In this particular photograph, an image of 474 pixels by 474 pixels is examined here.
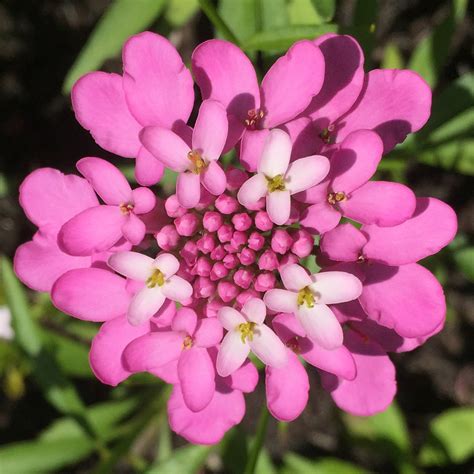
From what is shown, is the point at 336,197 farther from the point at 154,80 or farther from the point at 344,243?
the point at 154,80

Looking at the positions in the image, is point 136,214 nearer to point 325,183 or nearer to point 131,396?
point 325,183

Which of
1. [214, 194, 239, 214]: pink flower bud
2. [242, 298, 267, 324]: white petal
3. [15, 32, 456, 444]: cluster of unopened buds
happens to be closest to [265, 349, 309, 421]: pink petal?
[15, 32, 456, 444]: cluster of unopened buds

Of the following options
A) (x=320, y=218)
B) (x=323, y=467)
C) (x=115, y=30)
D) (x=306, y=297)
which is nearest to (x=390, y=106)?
(x=320, y=218)

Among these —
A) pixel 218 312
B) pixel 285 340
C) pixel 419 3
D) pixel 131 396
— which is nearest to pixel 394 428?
pixel 131 396

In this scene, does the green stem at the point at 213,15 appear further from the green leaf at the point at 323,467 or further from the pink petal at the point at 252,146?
the green leaf at the point at 323,467

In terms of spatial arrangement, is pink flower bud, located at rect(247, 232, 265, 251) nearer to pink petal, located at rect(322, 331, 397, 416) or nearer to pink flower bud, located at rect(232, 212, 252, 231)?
pink flower bud, located at rect(232, 212, 252, 231)

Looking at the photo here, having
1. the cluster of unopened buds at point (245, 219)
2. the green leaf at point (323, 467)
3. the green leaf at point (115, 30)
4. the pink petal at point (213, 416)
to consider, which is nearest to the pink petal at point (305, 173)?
the cluster of unopened buds at point (245, 219)
